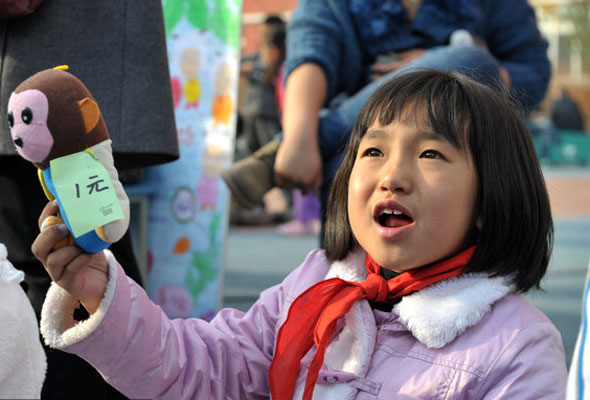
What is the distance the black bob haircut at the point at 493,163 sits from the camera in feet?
→ 4.54

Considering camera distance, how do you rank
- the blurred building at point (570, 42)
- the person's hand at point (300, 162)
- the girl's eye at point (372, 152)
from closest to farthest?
the girl's eye at point (372, 152) → the person's hand at point (300, 162) → the blurred building at point (570, 42)

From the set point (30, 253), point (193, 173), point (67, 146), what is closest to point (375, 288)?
point (67, 146)

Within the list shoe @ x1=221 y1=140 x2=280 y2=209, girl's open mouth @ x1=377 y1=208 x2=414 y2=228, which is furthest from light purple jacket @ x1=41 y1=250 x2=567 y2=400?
shoe @ x1=221 y1=140 x2=280 y2=209

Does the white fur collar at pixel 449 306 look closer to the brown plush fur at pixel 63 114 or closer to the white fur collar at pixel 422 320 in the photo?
the white fur collar at pixel 422 320

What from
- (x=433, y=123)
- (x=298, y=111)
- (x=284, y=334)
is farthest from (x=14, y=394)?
(x=298, y=111)

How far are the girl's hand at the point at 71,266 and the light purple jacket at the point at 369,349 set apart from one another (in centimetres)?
2

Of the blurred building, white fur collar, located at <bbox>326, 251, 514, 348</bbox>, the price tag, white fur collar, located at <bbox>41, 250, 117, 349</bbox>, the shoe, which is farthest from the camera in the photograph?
the blurred building

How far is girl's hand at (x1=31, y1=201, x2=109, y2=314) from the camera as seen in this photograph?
3.35 ft

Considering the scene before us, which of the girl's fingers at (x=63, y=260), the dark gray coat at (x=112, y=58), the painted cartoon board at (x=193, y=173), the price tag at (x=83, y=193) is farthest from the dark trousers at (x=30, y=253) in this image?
the painted cartoon board at (x=193, y=173)

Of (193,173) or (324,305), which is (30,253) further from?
(193,173)

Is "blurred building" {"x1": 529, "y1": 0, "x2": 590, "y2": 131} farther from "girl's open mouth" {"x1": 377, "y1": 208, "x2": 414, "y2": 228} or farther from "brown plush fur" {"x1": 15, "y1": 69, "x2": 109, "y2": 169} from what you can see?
"brown plush fur" {"x1": 15, "y1": 69, "x2": 109, "y2": 169}

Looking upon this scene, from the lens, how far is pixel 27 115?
0.97 meters

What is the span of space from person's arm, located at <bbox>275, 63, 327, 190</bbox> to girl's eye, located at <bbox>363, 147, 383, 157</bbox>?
31.5 inches

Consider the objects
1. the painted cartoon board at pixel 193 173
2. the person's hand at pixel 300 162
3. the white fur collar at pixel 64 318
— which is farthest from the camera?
the painted cartoon board at pixel 193 173
